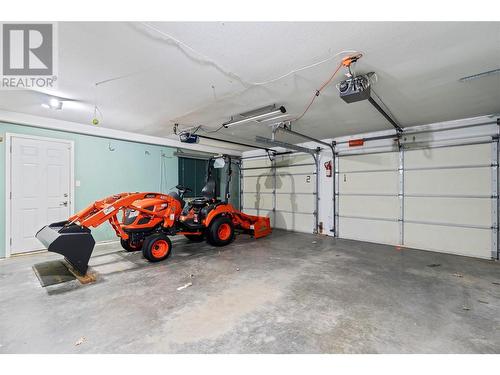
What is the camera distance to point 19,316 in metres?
2.16

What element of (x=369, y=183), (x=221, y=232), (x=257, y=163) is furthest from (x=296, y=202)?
(x=221, y=232)

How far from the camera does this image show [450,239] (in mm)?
4508

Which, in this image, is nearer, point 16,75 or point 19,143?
point 16,75

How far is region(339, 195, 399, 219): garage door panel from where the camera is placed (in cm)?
521

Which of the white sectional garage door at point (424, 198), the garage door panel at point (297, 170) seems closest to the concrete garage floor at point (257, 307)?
the white sectional garage door at point (424, 198)

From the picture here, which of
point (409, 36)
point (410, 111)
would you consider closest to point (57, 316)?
point (409, 36)

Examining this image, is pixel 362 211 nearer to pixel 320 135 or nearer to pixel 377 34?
pixel 320 135

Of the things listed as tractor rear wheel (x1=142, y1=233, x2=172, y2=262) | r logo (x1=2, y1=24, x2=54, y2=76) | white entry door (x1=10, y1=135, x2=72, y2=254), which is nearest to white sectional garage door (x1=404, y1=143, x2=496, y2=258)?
tractor rear wheel (x1=142, y1=233, x2=172, y2=262)

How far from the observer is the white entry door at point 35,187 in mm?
4098

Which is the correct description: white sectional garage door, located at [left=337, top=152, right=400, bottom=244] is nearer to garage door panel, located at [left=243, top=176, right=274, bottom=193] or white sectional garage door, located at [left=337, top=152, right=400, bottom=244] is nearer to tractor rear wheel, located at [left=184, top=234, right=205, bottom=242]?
garage door panel, located at [left=243, top=176, right=274, bottom=193]

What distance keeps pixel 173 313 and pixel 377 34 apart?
329 centimetres

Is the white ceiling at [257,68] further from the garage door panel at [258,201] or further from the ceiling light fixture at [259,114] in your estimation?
the garage door panel at [258,201]

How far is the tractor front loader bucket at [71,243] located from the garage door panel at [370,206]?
5.55 metres
